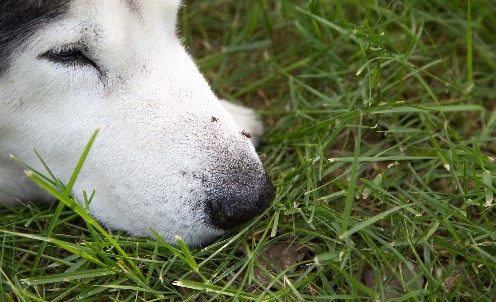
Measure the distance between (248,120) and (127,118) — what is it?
974 mm

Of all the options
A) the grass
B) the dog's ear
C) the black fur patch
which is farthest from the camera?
the dog's ear

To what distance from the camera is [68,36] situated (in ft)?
7.31

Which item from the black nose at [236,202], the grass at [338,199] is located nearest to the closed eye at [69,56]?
the grass at [338,199]

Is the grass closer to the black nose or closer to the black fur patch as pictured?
the black nose

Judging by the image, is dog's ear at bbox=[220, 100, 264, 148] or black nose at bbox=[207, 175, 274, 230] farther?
dog's ear at bbox=[220, 100, 264, 148]

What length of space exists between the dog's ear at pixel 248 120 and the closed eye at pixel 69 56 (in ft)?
3.16

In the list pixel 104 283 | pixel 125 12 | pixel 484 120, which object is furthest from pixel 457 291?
pixel 125 12

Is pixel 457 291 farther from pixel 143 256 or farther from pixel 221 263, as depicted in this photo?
pixel 143 256

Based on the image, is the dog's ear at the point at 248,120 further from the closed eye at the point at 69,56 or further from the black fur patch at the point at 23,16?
the black fur patch at the point at 23,16

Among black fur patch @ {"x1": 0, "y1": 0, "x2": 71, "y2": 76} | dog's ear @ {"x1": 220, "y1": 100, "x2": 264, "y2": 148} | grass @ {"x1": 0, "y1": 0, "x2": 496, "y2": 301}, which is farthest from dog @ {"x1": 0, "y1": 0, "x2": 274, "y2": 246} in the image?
dog's ear @ {"x1": 220, "y1": 100, "x2": 264, "y2": 148}

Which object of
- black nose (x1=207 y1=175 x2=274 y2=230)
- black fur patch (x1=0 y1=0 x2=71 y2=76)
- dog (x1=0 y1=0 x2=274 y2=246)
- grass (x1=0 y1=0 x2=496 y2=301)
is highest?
black fur patch (x1=0 y1=0 x2=71 y2=76)

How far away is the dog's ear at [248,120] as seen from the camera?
3.14 metres

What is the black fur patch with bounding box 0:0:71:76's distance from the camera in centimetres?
218

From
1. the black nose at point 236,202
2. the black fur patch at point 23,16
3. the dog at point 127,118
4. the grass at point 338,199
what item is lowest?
the grass at point 338,199
